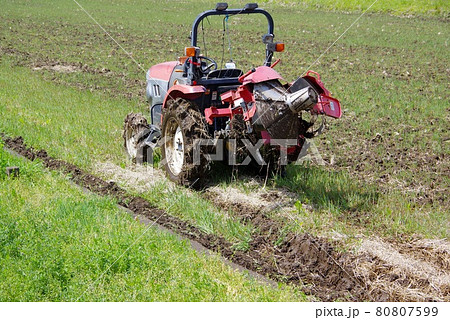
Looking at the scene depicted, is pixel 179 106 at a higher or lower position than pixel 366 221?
higher

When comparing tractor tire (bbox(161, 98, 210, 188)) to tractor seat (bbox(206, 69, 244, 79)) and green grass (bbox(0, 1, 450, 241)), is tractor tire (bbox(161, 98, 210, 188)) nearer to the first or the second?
green grass (bbox(0, 1, 450, 241))

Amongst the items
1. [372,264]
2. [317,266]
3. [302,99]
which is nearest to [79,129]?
[302,99]

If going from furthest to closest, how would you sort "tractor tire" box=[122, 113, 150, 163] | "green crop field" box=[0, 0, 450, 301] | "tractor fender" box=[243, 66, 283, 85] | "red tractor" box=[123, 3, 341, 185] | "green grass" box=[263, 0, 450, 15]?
"green grass" box=[263, 0, 450, 15]
"tractor tire" box=[122, 113, 150, 163]
"tractor fender" box=[243, 66, 283, 85]
"red tractor" box=[123, 3, 341, 185]
"green crop field" box=[0, 0, 450, 301]

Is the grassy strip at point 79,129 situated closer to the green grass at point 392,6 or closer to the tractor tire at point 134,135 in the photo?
the tractor tire at point 134,135

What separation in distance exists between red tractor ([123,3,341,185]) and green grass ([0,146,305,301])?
56.2 inches

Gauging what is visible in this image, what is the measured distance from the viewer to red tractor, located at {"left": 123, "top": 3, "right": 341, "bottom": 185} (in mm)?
6605

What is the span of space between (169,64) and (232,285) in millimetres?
4764

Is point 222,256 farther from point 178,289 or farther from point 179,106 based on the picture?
point 179,106

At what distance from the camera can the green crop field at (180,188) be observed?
5.17 metres

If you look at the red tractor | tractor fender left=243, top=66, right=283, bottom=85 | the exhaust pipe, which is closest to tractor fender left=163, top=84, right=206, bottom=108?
the red tractor

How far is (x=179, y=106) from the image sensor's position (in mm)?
7484

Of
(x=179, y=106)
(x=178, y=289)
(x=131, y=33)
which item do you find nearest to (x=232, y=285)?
(x=178, y=289)

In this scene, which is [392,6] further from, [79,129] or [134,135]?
[134,135]

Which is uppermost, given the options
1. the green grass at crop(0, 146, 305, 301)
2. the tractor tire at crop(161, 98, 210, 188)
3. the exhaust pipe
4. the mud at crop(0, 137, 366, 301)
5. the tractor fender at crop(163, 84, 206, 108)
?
the exhaust pipe
